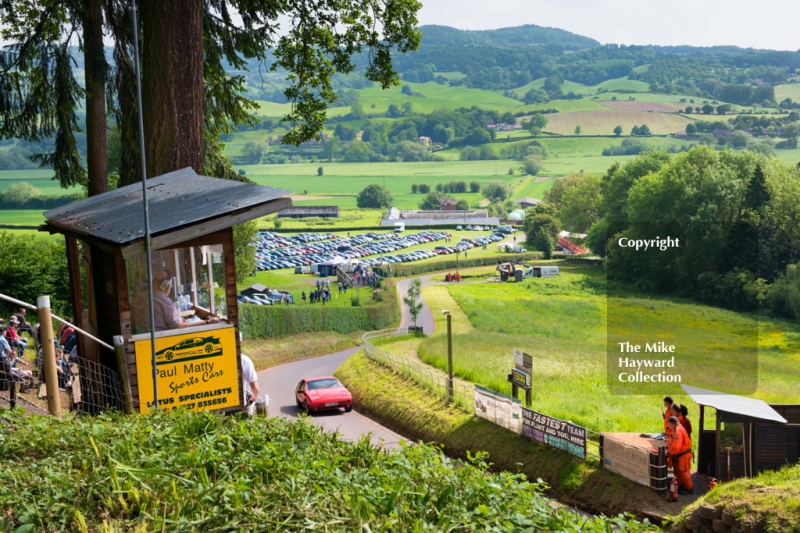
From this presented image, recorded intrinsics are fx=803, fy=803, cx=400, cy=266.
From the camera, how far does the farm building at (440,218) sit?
167 metres

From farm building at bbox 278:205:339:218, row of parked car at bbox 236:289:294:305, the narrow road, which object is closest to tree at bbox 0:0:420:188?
the narrow road

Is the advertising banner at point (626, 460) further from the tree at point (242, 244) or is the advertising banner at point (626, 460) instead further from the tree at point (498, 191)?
the tree at point (498, 191)

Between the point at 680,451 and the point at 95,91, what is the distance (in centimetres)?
1494

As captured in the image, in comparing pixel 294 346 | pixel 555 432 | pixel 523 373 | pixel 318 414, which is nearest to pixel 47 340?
pixel 555 432

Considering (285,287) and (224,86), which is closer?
(224,86)

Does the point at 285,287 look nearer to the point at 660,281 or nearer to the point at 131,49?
the point at 660,281

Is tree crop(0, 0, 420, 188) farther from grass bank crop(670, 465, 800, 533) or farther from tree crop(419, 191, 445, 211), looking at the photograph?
tree crop(419, 191, 445, 211)

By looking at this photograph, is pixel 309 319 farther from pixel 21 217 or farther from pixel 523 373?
pixel 21 217

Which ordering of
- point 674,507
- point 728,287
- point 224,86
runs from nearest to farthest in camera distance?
1. point 674,507
2. point 224,86
3. point 728,287

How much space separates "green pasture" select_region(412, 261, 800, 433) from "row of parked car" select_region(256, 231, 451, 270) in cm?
4011

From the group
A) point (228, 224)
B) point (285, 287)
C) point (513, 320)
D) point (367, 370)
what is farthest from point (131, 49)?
point (285, 287)

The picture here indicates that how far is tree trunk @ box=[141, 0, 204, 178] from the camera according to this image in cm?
1146

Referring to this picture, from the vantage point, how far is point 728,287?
65625 millimetres

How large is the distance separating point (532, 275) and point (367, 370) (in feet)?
214
